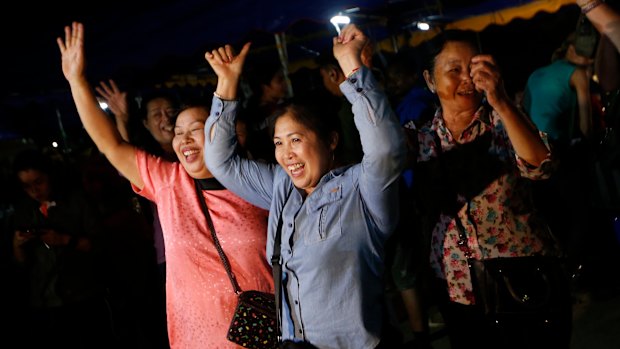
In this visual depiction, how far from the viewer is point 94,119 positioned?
2.87 meters

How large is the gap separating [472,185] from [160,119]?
2356 millimetres

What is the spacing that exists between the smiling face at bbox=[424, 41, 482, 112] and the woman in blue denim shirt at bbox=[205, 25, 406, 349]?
63 centimetres

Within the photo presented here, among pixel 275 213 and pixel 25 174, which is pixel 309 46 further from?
pixel 275 213

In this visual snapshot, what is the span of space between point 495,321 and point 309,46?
7.71m

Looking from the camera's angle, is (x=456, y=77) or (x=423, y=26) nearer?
(x=456, y=77)

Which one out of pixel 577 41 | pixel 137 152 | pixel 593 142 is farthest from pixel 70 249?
pixel 593 142

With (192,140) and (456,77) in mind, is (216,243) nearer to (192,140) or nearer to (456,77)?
(192,140)

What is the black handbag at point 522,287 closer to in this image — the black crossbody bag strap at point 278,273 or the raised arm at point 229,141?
the black crossbody bag strap at point 278,273

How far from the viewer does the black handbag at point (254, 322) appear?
98.7 inches

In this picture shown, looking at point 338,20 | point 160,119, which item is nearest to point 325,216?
point 160,119

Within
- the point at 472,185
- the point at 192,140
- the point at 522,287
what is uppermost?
the point at 192,140

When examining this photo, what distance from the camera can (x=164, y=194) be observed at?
2.81 meters

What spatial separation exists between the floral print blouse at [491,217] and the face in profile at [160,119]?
200cm

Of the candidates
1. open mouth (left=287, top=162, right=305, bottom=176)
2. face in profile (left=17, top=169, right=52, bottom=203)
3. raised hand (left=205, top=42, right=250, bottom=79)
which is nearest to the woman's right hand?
raised hand (left=205, top=42, right=250, bottom=79)
